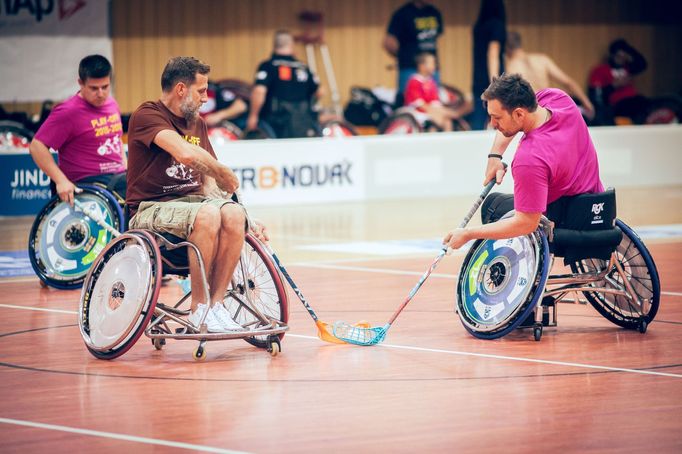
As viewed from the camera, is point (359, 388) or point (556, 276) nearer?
point (359, 388)

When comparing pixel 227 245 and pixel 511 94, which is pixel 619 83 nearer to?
pixel 511 94

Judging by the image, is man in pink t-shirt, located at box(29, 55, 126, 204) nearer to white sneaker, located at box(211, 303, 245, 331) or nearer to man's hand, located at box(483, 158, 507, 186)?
white sneaker, located at box(211, 303, 245, 331)

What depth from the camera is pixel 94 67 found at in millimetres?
9422

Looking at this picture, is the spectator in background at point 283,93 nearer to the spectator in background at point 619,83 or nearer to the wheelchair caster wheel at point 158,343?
the spectator in background at point 619,83

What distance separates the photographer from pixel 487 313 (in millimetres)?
7164

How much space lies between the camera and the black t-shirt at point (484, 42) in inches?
671

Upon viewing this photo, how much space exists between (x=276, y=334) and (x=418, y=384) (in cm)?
101

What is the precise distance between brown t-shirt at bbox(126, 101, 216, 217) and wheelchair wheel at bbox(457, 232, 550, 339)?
1.64 m

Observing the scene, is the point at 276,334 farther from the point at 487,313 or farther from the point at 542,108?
the point at 542,108

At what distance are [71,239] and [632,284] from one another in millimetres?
4218

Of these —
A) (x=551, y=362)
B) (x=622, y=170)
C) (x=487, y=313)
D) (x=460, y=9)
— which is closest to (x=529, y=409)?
(x=551, y=362)

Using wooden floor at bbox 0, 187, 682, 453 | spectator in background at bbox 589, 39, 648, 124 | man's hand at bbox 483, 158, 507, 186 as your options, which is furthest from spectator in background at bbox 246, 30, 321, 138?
man's hand at bbox 483, 158, 507, 186

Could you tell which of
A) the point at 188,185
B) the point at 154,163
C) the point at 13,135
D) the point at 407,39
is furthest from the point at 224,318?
the point at 407,39

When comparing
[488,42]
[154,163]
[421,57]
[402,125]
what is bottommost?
[402,125]
